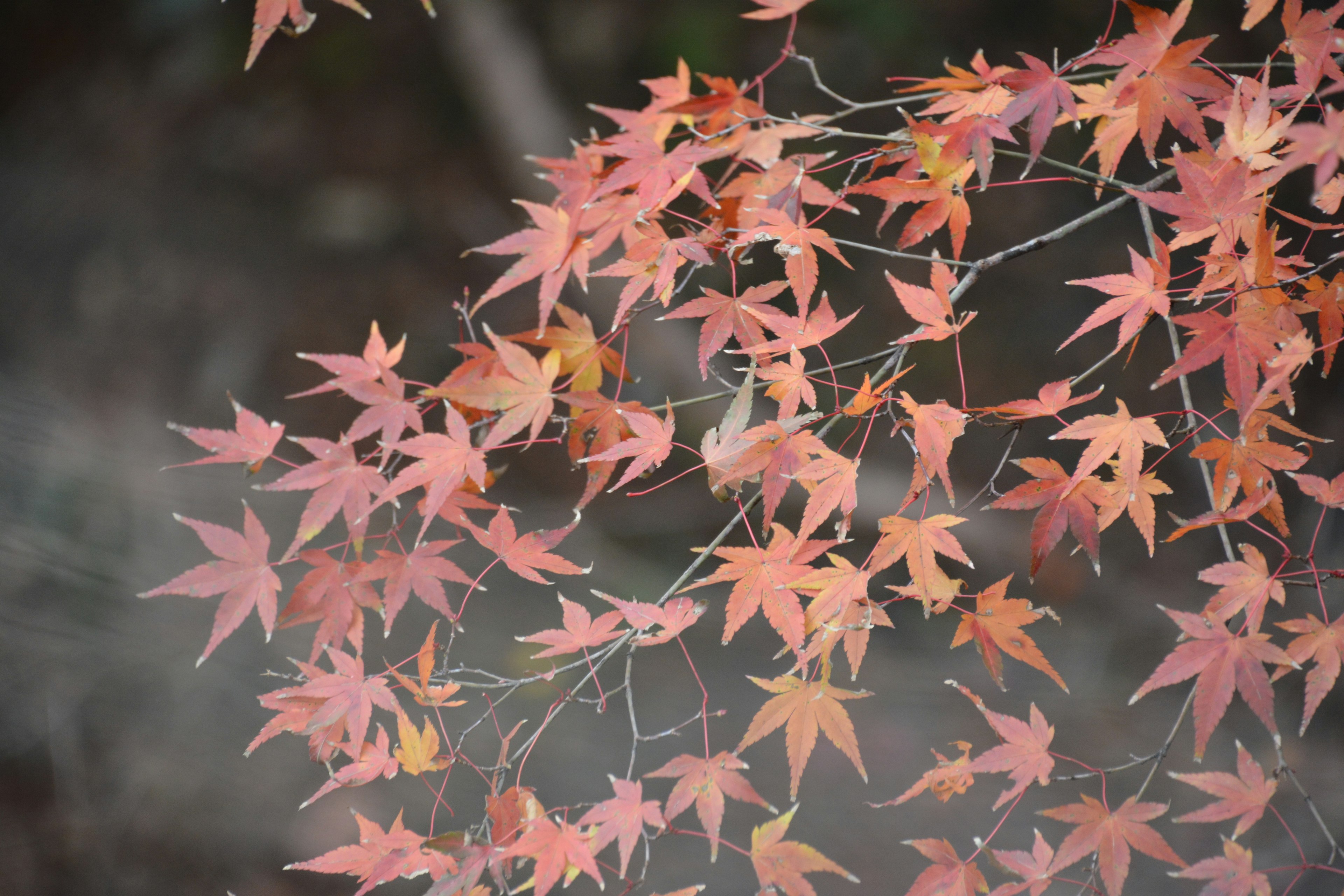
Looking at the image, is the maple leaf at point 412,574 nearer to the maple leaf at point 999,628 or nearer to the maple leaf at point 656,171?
the maple leaf at point 656,171

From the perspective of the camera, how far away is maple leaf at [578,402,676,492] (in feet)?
2.02

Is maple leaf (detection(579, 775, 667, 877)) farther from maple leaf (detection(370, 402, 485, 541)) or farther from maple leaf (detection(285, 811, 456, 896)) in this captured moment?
maple leaf (detection(370, 402, 485, 541))

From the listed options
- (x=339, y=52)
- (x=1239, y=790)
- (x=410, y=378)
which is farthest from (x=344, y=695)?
(x=339, y=52)

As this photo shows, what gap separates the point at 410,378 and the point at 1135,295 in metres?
1.66

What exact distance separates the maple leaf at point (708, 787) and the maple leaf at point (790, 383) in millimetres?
321

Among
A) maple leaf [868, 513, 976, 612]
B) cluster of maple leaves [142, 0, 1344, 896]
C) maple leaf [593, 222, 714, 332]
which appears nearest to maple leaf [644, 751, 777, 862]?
cluster of maple leaves [142, 0, 1344, 896]

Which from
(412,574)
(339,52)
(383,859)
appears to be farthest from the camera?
(339,52)

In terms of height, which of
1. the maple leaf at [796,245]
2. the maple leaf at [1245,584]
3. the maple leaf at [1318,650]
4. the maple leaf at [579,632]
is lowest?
the maple leaf at [1318,650]

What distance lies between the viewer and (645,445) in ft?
2.06

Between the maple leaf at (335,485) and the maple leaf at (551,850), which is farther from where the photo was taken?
the maple leaf at (335,485)

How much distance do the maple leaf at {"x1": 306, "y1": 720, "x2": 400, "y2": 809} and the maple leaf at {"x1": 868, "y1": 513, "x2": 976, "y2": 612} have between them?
0.46 m

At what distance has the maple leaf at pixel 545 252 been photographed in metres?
0.71

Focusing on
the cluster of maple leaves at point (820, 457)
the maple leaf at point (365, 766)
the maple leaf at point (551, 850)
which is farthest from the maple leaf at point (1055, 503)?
the maple leaf at point (365, 766)

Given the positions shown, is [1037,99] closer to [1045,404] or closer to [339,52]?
[1045,404]
